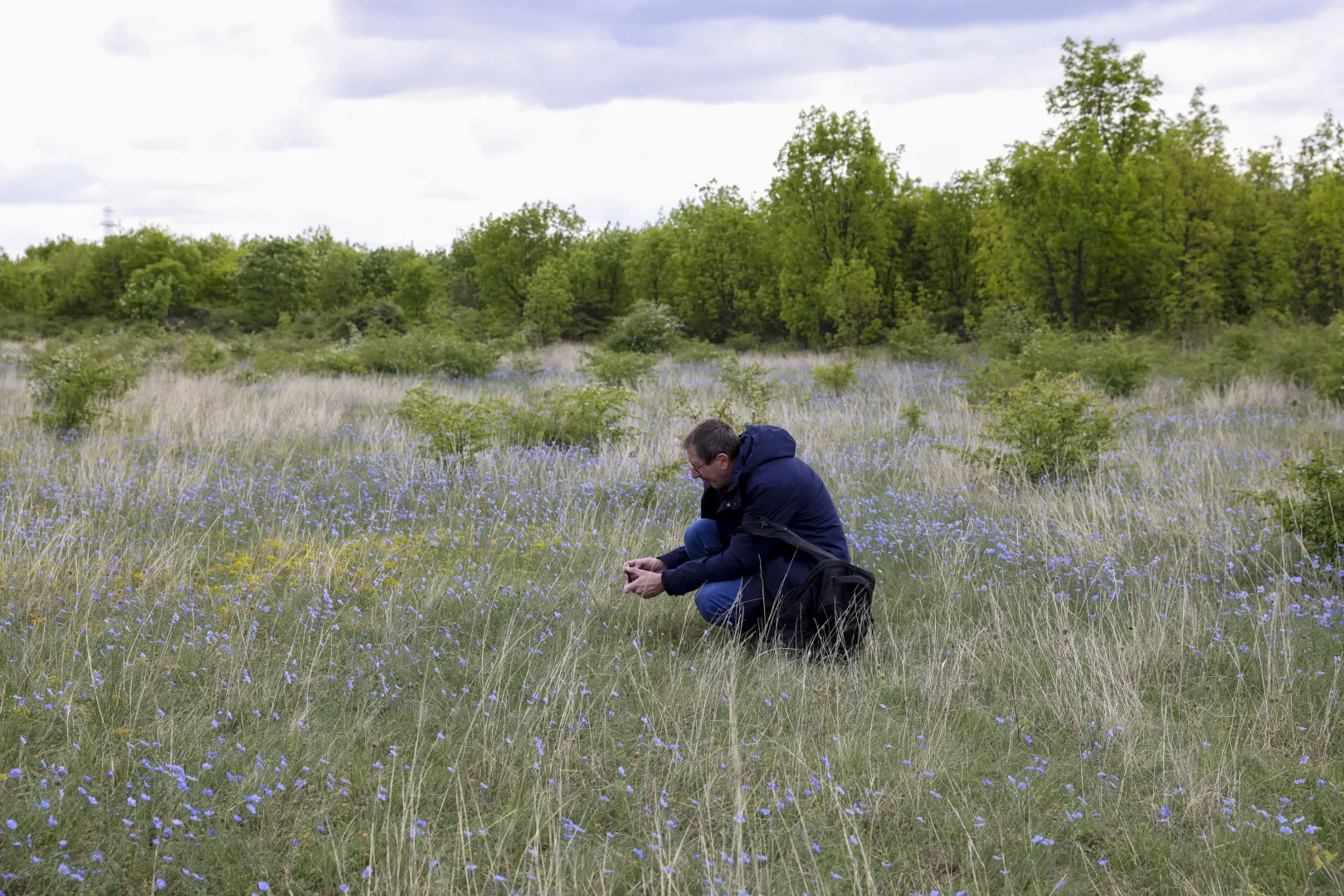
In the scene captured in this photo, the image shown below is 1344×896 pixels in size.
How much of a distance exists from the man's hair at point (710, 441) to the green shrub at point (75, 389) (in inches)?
326

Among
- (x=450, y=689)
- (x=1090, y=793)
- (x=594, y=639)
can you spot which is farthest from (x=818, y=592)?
(x=450, y=689)

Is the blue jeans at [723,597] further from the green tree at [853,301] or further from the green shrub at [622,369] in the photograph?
the green tree at [853,301]

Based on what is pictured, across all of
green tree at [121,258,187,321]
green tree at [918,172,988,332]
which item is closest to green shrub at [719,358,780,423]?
green tree at [918,172,988,332]

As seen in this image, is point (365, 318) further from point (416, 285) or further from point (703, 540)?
point (703, 540)

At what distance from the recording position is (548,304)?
1259 inches

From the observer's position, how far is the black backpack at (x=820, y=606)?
427cm

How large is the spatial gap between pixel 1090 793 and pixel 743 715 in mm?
1300

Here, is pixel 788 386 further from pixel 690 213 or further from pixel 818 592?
pixel 690 213

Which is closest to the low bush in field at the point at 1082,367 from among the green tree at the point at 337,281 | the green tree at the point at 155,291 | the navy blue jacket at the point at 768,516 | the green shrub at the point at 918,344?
the green shrub at the point at 918,344

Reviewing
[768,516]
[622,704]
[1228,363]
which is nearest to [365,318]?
[1228,363]

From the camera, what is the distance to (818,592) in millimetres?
4324

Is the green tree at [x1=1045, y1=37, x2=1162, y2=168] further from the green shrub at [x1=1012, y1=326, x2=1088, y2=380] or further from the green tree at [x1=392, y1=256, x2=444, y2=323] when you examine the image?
the green tree at [x1=392, y1=256, x2=444, y2=323]

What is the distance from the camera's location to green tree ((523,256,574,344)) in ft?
104

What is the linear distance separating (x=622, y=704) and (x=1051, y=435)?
543 centimetres
